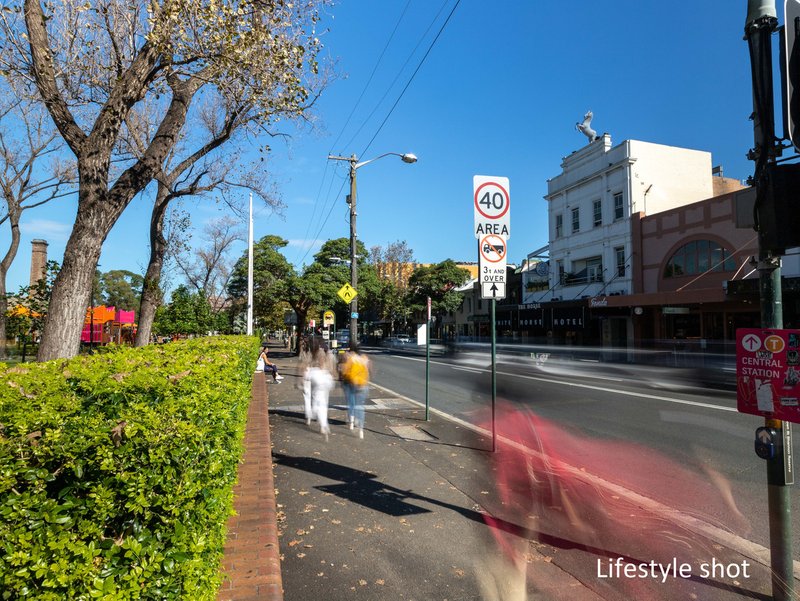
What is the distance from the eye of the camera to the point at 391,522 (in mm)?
4734

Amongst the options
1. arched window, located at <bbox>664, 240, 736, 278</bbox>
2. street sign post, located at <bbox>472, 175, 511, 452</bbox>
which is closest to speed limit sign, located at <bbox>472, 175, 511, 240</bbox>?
street sign post, located at <bbox>472, 175, 511, 452</bbox>

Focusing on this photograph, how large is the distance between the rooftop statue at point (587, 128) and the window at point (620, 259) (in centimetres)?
925

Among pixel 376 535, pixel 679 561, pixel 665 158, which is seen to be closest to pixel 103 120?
pixel 376 535

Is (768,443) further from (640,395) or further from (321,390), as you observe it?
(640,395)

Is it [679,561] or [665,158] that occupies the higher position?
[665,158]

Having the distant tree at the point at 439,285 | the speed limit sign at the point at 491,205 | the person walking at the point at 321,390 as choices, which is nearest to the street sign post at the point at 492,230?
the speed limit sign at the point at 491,205

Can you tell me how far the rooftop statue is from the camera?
120 feet

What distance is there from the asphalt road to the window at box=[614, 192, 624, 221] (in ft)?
55.3

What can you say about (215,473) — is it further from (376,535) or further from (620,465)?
(620,465)

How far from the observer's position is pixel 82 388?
10.7 ft

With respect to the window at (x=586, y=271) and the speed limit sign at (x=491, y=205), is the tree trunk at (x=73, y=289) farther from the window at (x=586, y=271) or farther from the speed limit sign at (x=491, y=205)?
the window at (x=586, y=271)

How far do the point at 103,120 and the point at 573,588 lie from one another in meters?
8.12

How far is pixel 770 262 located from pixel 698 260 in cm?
2711

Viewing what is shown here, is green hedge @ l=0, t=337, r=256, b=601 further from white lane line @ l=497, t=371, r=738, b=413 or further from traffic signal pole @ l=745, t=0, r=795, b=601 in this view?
white lane line @ l=497, t=371, r=738, b=413
